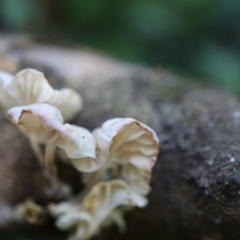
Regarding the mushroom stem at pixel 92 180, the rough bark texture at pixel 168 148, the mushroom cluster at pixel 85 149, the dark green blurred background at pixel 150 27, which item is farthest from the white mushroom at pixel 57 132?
the dark green blurred background at pixel 150 27

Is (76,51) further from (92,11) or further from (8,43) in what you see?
(92,11)

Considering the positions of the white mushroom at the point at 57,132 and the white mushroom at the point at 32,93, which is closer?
the white mushroom at the point at 57,132

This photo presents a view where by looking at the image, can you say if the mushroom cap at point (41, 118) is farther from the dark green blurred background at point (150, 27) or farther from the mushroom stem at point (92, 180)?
the dark green blurred background at point (150, 27)

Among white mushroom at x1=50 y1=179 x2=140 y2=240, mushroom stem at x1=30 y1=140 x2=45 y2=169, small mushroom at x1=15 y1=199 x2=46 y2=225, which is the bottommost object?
small mushroom at x1=15 y1=199 x2=46 y2=225

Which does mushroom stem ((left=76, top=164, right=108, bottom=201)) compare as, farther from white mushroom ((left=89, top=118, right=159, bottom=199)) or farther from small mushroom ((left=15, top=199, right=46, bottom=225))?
small mushroom ((left=15, top=199, right=46, bottom=225))

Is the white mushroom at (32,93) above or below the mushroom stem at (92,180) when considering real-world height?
above

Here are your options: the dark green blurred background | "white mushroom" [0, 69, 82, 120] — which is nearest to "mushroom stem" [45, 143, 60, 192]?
"white mushroom" [0, 69, 82, 120]
